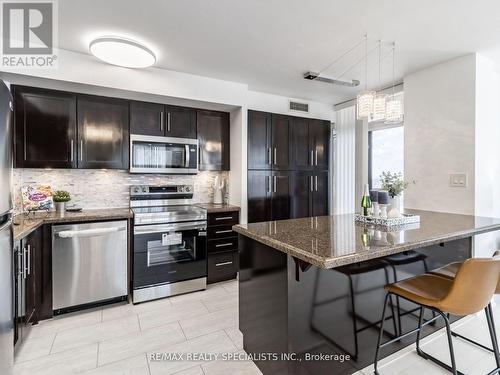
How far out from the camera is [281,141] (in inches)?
154

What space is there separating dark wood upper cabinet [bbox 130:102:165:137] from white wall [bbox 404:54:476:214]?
300cm

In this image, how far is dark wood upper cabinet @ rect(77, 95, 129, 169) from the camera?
2.89m

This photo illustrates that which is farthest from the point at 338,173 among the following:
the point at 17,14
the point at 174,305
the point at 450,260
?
the point at 17,14

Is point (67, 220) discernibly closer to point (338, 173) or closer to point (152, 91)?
point (152, 91)

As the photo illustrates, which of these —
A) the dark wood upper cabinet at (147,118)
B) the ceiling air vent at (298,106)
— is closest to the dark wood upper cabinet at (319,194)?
the ceiling air vent at (298,106)

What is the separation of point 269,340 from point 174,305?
151cm

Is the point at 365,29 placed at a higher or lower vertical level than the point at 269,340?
higher

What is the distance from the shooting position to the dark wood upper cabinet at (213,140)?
3600 mm

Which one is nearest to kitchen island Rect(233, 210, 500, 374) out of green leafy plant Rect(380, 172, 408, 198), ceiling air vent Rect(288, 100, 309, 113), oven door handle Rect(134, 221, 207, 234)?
green leafy plant Rect(380, 172, 408, 198)

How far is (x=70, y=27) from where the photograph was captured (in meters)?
2.24

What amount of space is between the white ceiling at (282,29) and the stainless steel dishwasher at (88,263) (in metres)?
1.85

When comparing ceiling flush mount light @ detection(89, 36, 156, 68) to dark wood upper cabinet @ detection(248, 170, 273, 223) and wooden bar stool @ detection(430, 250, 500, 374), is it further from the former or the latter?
Answer: wooden bar stool @ detection(430, 250, 500, 374)

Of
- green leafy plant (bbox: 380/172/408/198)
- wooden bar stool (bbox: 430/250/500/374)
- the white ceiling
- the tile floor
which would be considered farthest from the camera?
green leafy plant (bbox: 380/172/408/198)

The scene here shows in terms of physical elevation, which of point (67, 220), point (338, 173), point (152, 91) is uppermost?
point (152, 91)
